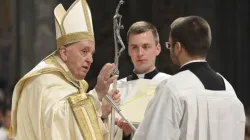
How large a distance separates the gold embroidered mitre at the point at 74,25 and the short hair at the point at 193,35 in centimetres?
100

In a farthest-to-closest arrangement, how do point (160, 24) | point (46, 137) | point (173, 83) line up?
point (160, 24) → point (46, 137) → point (173, 83)

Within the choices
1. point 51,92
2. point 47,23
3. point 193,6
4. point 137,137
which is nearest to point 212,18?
point 193,6

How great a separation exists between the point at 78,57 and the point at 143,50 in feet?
2.55

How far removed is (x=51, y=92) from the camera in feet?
13.9

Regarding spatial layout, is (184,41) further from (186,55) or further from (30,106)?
(30,106)

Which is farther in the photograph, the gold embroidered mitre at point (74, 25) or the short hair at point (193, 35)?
the gold embroidered mitre at point (74, 25)

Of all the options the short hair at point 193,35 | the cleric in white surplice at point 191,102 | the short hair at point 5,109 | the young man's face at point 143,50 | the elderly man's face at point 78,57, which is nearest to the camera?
the cleric in white surplice at point 191,102

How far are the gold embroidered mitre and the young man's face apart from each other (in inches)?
22.6

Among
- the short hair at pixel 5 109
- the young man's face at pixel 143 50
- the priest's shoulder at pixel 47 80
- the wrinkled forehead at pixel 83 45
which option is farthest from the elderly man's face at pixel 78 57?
the short hair at pixel 5 109

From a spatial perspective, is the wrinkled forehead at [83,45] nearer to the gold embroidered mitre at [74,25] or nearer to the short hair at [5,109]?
the gold embroidered mitre at [74,25]

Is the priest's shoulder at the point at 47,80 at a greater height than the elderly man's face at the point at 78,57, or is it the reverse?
the elderly man's face at the point at 78,57

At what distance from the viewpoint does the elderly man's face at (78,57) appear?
14.2 feet

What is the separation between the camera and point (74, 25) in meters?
4.48

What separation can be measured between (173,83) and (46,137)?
106 cm
